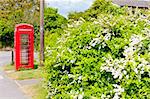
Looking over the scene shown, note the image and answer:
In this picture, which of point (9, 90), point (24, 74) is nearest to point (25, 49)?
point (24, 74)

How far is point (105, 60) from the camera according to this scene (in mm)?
5430

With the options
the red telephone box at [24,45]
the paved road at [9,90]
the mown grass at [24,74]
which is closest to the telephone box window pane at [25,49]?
the red telephone box at [24,45]

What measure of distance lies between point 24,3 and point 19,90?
14595 millimetres

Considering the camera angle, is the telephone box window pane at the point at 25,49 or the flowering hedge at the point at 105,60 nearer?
the flowering hedge at the point at 105,60

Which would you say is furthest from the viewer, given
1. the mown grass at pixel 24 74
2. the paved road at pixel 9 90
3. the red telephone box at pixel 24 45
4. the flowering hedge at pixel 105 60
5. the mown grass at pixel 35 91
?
the red telephone box at pixel 24 45

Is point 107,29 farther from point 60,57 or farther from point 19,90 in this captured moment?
point 19,90

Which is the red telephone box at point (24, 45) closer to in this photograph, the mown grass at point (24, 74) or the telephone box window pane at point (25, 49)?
the telephone box window pane at point (25, 49)

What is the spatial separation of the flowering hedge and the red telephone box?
1033 centimetres

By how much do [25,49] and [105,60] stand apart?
40.5 ft

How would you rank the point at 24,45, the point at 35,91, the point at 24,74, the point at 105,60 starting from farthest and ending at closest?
the point at 24,45 < the point at 24,74 < the point at 35,91 < the point at 105,60

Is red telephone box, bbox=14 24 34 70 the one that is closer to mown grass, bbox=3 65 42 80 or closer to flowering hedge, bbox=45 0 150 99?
mown grass, bbox=3 65 42 80

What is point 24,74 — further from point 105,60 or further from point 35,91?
point 105,60

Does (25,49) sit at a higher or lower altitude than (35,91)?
higher

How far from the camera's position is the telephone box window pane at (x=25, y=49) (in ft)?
56.6
